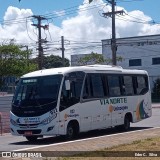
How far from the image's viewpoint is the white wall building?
72125 mm

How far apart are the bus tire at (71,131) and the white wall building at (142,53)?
53.2 meters

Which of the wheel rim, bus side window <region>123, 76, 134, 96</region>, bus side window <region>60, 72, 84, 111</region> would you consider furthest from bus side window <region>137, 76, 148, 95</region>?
the wheel rim

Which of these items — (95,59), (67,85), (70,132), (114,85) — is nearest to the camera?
(67,85)

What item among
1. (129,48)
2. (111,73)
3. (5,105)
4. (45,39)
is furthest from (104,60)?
(111,73)

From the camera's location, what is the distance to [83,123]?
1923 centimetres

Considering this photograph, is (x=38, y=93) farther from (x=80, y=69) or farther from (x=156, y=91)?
(x=156, y=91)

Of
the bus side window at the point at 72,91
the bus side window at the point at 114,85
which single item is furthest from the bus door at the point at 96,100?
the bus side window at the point at 114,85

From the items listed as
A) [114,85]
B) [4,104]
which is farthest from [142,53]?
[114,85]

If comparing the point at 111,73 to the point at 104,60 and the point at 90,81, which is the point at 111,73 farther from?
the point at 104,60

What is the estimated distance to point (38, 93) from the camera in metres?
18.3

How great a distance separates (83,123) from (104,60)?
5029cm

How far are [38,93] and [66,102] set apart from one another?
1.15 meters

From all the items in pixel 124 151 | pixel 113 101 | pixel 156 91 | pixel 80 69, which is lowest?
→ pixel 156 91

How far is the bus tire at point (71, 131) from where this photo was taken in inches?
724
